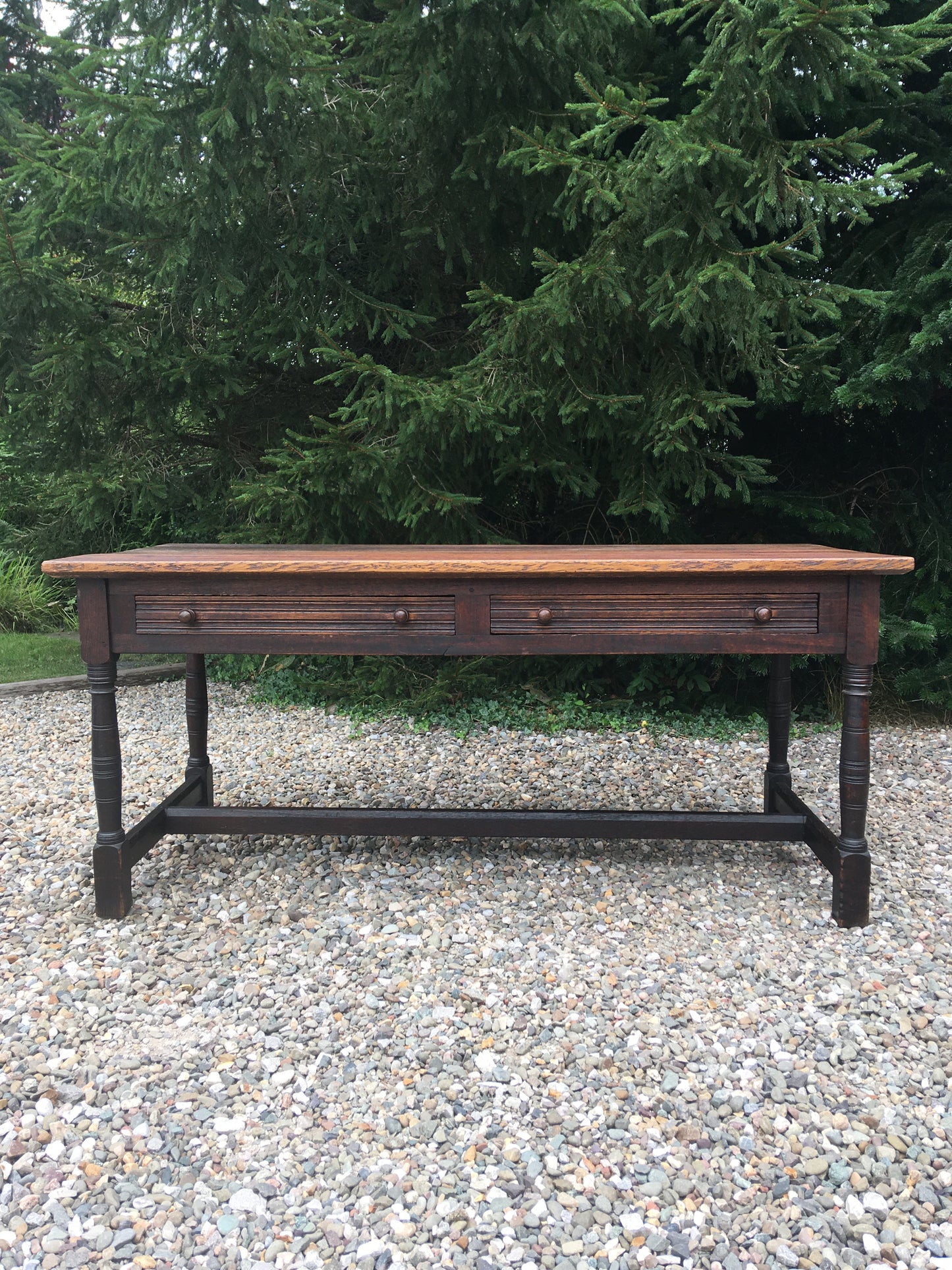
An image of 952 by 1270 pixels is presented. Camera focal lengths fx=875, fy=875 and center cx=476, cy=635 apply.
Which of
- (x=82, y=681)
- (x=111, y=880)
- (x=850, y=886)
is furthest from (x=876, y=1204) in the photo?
(x=82, y=681)

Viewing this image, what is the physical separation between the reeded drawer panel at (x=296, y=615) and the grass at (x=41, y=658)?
3.67 meters

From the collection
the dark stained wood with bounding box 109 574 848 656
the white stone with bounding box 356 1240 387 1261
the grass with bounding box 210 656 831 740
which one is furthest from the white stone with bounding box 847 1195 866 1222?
the grass with bounding box 210 656 831 740

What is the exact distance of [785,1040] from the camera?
77.0 inches

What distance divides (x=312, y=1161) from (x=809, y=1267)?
0.86m

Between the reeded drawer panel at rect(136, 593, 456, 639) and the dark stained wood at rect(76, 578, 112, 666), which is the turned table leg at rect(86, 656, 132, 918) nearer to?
the dark stained wood at rect(76, 578, 112, 666)

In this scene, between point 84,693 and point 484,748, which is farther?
point 84,693

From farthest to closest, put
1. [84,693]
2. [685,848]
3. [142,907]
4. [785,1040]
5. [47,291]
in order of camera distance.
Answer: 1. [84,693]
2. [47,291]
3. [685,848]
4. [142,907]
5. [785,1040]

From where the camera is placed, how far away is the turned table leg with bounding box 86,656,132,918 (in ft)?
8.23

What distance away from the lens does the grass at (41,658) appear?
5902 millimetres

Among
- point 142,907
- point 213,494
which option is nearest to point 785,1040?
point 142,907

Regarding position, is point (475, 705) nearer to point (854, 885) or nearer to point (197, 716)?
point (197, 716)

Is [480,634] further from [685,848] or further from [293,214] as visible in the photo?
[293,214]

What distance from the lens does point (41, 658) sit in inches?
245

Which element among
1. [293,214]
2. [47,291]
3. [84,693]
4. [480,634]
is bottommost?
[84,693]
